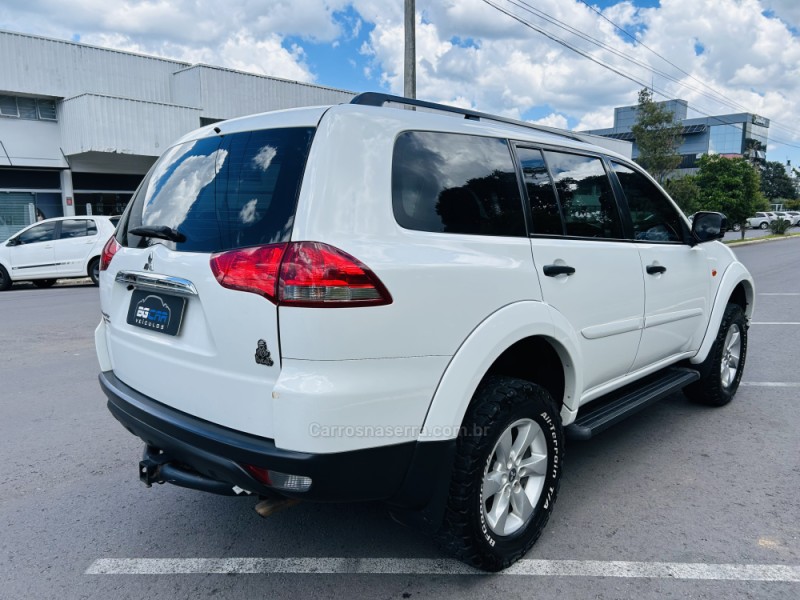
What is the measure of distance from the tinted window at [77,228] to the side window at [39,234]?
0.25m

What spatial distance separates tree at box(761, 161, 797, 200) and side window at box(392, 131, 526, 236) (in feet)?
363

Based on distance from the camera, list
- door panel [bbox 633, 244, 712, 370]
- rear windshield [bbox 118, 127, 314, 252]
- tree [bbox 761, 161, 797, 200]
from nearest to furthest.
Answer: rear windshield [bbox 118, 127, 314, 252] < door panel [bbox 633, 244, 712, 370] < tree [bbox 761, 161, 797, 200]

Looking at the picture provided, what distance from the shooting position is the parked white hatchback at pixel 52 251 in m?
14.1

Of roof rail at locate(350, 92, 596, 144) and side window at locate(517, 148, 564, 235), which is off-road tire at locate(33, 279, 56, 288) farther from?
side window at locate(517, 148, 564, 235)

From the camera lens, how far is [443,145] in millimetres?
2619

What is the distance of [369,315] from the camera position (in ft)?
7.03

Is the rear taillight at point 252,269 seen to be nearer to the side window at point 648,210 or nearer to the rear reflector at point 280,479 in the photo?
the rear reflector at point 280,479

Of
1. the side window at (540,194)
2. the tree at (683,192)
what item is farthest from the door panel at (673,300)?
the tree at (683,192)

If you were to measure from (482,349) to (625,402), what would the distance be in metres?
1.57

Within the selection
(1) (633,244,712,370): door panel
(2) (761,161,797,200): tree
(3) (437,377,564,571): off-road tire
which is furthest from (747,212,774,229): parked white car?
(3) (437,377,564,571): off-road tire

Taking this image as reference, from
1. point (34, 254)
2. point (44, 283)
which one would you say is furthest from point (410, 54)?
point (44, 283)

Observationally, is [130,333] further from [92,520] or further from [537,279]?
[537,279]

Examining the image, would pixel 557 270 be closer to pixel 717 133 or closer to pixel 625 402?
pixel 625 402

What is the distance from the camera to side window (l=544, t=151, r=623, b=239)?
10.5 feet
